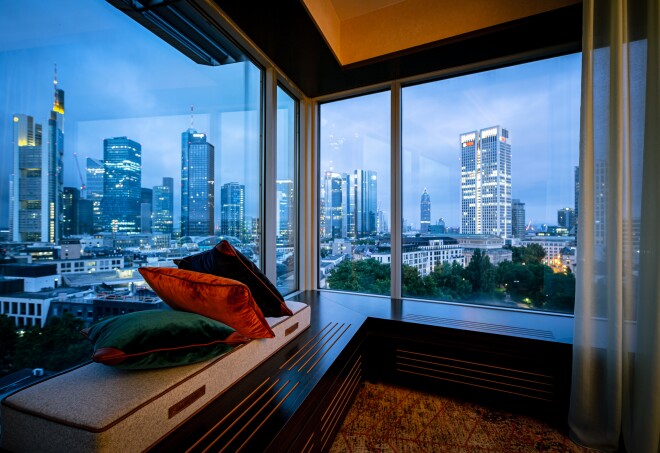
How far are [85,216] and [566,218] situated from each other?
2.97 m

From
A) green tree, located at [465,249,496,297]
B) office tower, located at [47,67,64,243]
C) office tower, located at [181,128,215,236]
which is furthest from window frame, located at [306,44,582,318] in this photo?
office tower, located at [47,67,64,243]

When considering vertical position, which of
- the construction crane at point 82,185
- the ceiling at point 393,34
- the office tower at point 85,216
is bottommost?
the office tower at point 85,216

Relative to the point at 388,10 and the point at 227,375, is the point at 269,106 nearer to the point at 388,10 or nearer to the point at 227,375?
the point at 388,10

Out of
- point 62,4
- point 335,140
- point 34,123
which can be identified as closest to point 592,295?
point 335,140

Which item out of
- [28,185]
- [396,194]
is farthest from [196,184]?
[396,194]

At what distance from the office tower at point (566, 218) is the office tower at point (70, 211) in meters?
2.97

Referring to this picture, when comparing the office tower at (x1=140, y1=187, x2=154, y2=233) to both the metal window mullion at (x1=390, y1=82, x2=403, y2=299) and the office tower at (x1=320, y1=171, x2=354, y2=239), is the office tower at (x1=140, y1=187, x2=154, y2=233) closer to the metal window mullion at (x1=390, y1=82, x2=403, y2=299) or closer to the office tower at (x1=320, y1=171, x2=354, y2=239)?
the office tower at (x1=320, y1=171, x2=354, y2=239)

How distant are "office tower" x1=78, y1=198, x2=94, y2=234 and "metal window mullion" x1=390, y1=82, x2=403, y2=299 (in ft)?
7.01

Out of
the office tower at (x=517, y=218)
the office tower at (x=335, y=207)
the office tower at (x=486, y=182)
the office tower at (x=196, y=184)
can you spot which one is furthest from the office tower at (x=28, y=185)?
the office tower at (x=517, y=218)

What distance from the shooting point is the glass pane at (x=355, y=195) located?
269 centimetres

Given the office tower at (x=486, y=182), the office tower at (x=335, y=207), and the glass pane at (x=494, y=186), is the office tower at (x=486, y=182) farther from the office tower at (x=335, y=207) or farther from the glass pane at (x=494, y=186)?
the office tower at (x=335, y=207)

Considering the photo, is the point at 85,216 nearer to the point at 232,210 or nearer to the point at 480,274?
the point at 232,210

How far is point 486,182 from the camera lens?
234 centimetres

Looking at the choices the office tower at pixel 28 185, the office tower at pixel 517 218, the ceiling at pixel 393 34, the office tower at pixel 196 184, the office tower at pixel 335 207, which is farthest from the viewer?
the office tower at pixel 335 207
